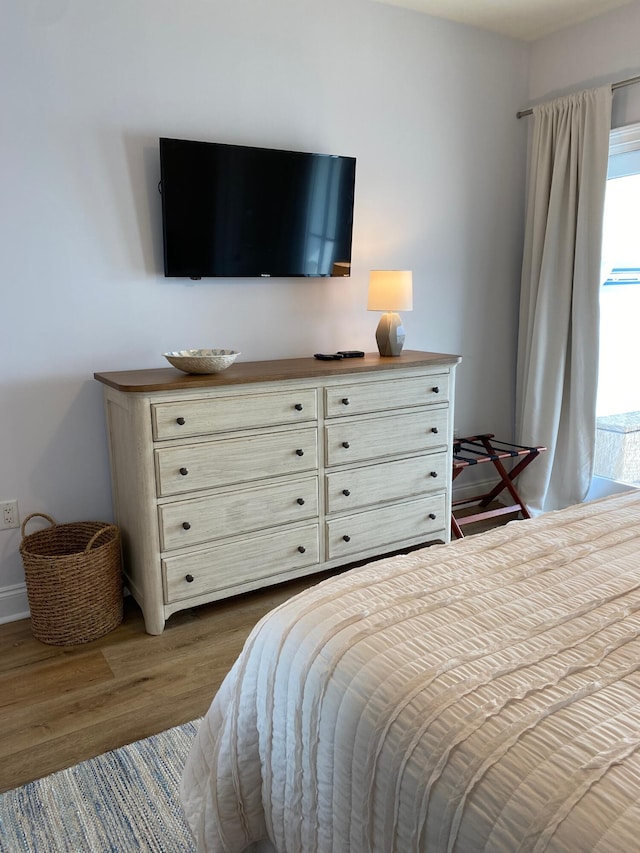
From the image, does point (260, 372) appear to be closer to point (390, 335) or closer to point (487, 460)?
point (390, 335)

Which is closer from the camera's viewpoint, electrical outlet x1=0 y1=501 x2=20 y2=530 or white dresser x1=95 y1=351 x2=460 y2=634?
white dresser x1=95 y1=351 x2=460 y2=634

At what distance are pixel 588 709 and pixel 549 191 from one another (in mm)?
3267

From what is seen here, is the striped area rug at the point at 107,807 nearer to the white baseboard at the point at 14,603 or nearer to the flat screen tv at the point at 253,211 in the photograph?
the white baseboard at the point at 14,603

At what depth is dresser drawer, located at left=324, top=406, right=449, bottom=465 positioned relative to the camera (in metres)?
2.79

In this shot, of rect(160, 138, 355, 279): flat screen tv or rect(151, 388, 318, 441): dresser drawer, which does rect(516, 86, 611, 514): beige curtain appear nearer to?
rect(160, 138, 355, 279): flat screen tv

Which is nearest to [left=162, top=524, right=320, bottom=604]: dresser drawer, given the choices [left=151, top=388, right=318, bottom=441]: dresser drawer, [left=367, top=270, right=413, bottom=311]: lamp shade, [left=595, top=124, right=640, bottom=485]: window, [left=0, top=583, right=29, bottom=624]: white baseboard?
[left=151, top=388, right=318, bottom=441]: dresser drawer

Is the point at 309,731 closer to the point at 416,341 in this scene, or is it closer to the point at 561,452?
the point at 416,341

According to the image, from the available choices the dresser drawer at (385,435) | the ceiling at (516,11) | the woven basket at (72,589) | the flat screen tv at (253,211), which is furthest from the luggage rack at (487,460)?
the ceiling at (516,11)

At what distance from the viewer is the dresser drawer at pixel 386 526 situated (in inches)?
113

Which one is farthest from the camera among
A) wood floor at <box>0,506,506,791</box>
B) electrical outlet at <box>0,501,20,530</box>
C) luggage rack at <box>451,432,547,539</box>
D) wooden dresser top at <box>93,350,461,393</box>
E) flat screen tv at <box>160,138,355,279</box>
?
luggage rack at <box>451,432,547,539</box>

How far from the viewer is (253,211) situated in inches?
113

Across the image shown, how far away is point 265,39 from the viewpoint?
2.88m

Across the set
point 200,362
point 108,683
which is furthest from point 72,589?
point 200,362

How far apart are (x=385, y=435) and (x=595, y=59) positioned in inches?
90.9
